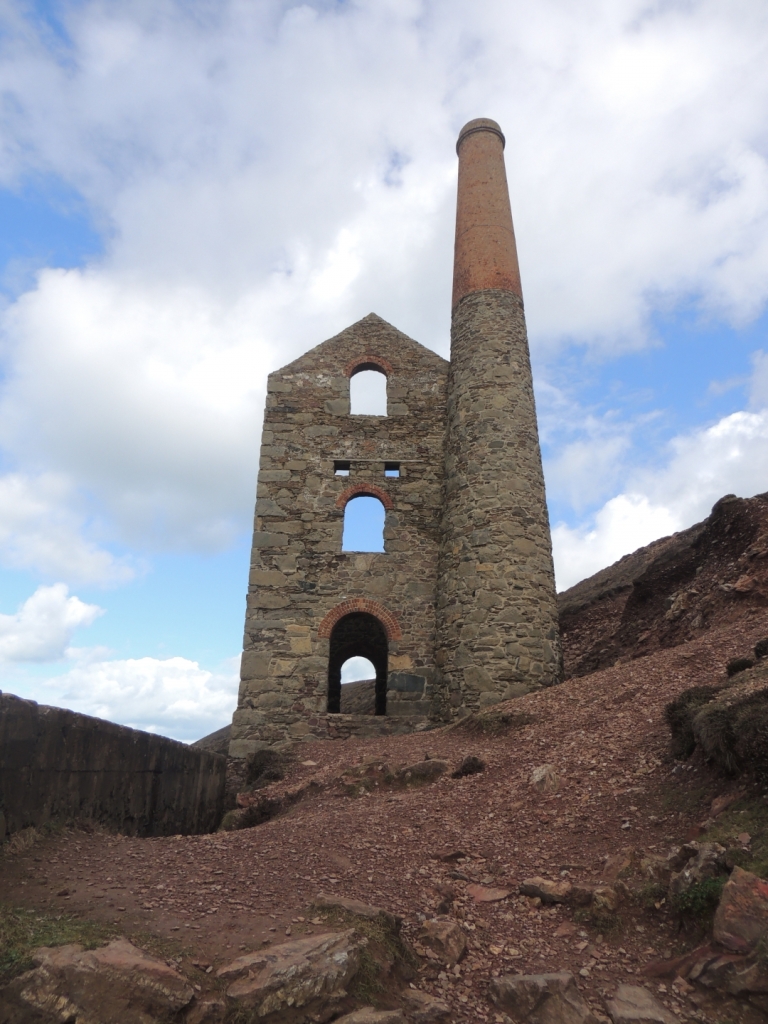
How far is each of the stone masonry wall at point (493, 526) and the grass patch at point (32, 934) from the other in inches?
339

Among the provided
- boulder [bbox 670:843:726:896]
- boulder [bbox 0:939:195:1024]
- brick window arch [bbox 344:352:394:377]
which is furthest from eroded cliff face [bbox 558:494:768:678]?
boulder [bbox 0:939:195:1024]

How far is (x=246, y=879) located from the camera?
498cm

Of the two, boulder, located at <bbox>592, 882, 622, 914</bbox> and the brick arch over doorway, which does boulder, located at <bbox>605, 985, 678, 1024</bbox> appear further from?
the brick arch over doorway

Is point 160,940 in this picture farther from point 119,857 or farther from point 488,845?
point 488,845

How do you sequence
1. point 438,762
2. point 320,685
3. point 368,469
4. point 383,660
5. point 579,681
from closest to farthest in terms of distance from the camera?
point 438,762
point 579,681
point 320,685
point 368,469
point 383,660

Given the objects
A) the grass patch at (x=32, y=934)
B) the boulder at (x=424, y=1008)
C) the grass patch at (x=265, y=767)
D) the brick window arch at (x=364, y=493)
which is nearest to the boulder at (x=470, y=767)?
the grass patch at (x=265, y=767)

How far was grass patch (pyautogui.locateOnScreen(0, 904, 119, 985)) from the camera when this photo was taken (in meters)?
3.44

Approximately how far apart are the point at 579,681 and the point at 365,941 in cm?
720

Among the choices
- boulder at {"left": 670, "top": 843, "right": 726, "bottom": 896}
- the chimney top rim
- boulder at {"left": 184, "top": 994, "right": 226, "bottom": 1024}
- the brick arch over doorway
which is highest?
the chimney top rim

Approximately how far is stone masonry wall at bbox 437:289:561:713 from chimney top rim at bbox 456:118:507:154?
549 cm

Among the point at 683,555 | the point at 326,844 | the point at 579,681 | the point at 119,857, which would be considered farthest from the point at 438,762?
the point at 683,555

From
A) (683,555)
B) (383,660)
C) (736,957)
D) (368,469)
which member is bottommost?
(736,957)

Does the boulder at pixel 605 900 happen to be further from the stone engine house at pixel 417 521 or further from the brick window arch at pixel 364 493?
the brick window arch at pixel 364 493

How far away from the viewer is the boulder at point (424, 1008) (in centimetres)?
354
